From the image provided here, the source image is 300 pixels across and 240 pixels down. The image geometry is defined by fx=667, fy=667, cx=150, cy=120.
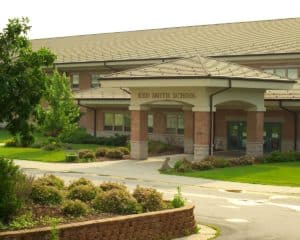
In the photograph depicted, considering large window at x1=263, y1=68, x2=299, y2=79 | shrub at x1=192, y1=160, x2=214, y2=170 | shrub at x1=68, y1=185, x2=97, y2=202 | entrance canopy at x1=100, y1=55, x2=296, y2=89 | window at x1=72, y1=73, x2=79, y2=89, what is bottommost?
shrub at x1=68, y1=185, x2=97, y2=202

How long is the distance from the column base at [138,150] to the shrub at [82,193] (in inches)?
772

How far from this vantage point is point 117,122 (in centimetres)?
4903

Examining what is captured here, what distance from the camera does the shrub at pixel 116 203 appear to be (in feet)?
48.7

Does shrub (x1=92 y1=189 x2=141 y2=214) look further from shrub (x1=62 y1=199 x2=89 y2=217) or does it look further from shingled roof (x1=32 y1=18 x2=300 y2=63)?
shingled roof (x1=32 y1=18 x2=300 y2=63)

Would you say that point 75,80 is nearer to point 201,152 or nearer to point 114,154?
point 114,154

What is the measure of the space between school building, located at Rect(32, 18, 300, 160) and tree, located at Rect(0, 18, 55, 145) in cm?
1852

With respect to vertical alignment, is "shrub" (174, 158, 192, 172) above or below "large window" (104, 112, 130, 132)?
below

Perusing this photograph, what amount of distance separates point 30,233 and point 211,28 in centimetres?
4259

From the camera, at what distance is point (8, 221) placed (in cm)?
1304

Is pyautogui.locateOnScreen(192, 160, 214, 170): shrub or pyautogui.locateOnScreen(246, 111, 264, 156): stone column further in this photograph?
pyautogui.locateOnScreen(246, 111, 264, 156): stone column

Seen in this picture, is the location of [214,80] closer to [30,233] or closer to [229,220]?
[229,220]

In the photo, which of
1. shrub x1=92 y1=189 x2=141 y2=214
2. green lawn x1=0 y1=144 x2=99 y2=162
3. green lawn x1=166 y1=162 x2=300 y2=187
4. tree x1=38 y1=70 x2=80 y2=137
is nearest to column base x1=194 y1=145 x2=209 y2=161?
green lawn x1=166 y1=162 x2=300 y2=187

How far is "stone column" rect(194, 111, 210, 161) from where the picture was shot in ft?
106

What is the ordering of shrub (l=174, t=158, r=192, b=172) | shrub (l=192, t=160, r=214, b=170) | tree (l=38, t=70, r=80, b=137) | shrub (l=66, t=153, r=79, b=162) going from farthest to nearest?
tree (l=38, t=70, r=80, b=137) < shrub (l=66, t=153, r=79, b=162) < shrub (l=192, t=160, r=214, b=170) < shrub (l=174, t=158, r=192, b=172)
